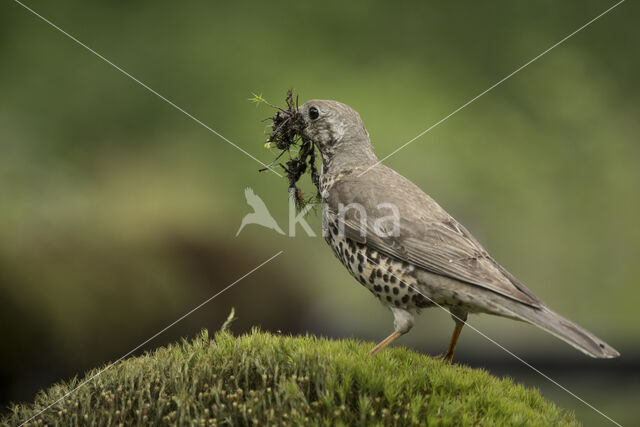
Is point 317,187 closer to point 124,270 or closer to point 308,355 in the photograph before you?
point 308,355

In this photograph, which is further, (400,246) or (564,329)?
(400,246)

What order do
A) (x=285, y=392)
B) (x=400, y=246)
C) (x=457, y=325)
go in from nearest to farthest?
(x=285, y=392) → (x=400, y=246) → (x=457, y=325)

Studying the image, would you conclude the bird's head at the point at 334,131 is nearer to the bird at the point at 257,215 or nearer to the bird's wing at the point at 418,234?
the bird's wing at the point at 418,234

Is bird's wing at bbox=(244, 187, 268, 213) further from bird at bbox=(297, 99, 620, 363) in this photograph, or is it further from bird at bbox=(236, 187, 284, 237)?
bird at bbox=(297, 99, 620, 363)

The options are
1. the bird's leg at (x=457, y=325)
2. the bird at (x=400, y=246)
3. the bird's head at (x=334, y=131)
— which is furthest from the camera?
the bird's head at (x=334, y=131)

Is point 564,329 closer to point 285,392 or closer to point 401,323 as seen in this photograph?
point 401,323

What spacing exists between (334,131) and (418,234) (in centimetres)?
76

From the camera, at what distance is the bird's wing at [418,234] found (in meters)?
2.62

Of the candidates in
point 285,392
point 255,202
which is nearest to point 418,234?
point 285,392

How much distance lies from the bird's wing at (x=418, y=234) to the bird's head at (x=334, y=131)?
0.15 meters

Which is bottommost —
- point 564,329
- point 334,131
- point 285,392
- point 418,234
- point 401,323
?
point 285,392

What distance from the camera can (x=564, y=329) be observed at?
91.5 inches

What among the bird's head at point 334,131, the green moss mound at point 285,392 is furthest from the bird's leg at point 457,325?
the bird's head at point 334,131

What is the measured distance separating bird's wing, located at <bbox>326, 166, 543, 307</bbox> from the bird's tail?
40 mm
